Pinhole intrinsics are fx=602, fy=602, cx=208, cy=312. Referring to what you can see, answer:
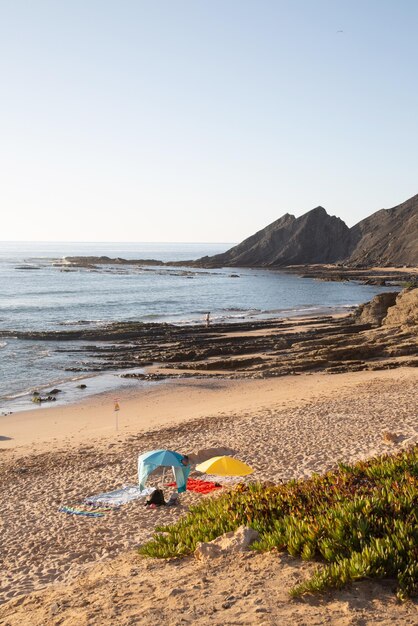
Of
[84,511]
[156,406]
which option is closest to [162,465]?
[84,511]

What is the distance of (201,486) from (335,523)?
6.85 m

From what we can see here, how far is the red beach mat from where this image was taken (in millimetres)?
14586

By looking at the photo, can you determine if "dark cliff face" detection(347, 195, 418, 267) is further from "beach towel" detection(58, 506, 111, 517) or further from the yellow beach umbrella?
"beach towel" detection(58, 506, 111, 517)

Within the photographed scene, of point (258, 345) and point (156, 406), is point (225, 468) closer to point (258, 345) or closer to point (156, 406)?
point (156, 406)

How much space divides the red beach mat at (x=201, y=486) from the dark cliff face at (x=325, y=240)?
114948 millimetres

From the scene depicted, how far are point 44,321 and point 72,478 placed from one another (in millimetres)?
40207

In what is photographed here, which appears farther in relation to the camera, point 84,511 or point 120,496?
point 120,496

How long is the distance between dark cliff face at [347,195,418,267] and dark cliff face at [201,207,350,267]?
3726mm

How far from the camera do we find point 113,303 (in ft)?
222

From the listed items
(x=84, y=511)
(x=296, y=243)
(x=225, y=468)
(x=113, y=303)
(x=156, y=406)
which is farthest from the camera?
(x=296, y=243)

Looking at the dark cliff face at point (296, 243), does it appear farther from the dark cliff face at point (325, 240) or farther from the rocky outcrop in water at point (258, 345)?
the rocky outcrop in water at point (258, 345)

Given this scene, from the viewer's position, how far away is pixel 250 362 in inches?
1332

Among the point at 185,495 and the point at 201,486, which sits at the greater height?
the point at 201,486

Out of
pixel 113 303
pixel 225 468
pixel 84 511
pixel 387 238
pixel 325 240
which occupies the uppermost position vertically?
pixel 387 238
